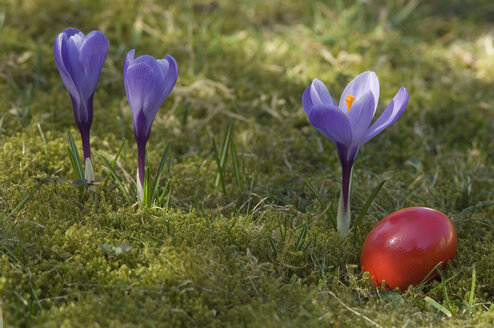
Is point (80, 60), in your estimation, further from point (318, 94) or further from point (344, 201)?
point (344, 201)

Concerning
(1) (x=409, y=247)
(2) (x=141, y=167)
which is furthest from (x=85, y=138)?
(1) (x=409, y=247)

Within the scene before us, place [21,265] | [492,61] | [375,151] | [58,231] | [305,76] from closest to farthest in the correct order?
[21,265] < [58,231] < [375,151] < [305,76] < [492,61]

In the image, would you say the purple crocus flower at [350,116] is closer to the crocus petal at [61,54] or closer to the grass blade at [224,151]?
the grass blade at [224,151]

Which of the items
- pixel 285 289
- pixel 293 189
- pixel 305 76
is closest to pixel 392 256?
pixel 285 289

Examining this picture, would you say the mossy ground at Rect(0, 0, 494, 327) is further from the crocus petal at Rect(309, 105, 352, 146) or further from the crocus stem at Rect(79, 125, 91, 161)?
the crocus petal at Rect(309, 105, 352, 146)

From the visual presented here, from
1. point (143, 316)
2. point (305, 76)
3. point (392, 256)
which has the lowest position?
point (143, 316)

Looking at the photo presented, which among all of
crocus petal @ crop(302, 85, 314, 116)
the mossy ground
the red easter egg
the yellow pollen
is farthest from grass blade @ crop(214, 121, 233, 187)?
the red easter egg

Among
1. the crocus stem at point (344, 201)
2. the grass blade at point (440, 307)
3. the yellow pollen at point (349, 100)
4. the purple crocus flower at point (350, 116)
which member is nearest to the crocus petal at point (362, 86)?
the purple crocus flower at point (350, 116)

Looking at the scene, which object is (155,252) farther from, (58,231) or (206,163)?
(206,163)
